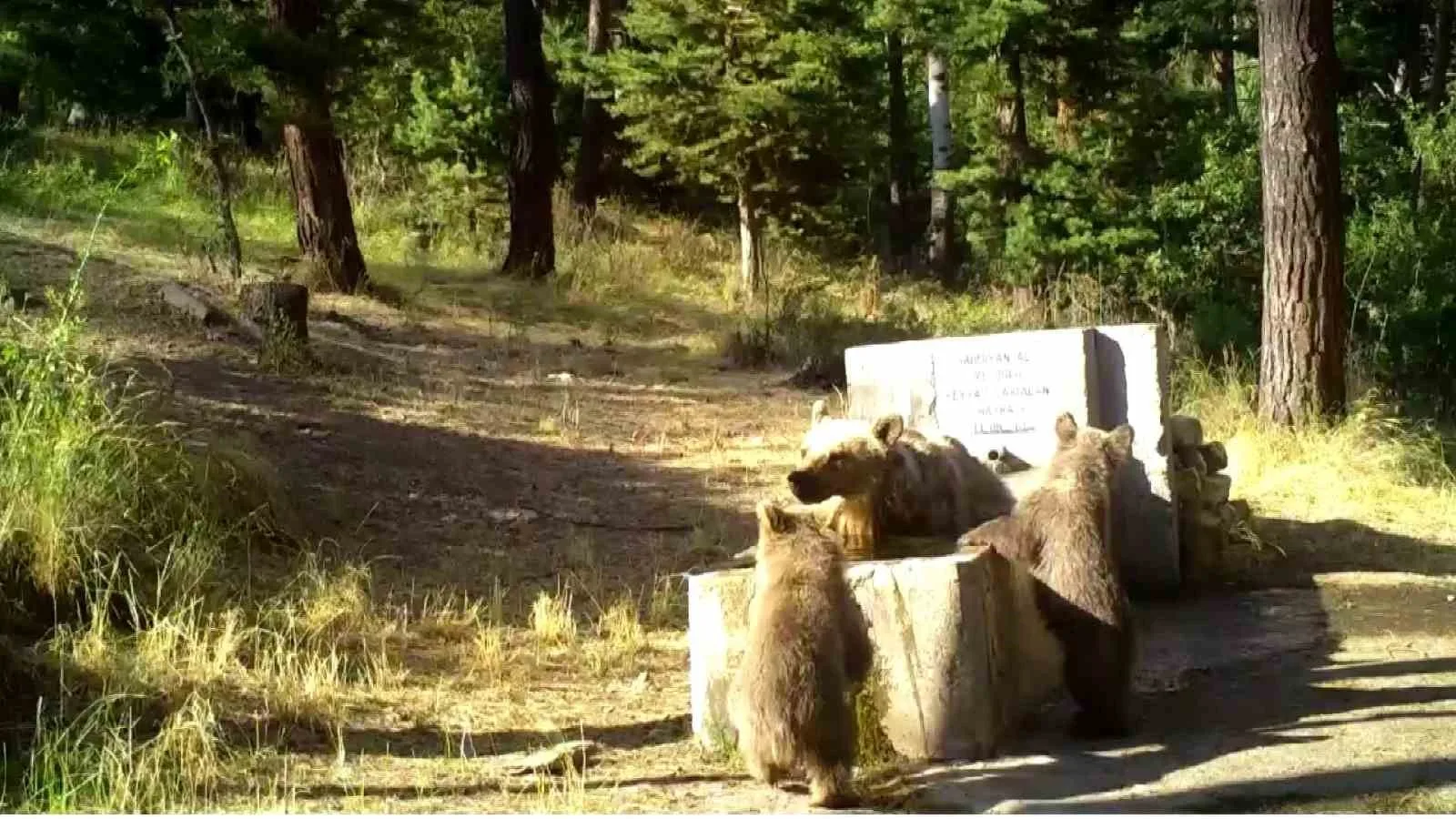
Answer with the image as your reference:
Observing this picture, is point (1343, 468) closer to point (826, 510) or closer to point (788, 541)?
point (826, 510)

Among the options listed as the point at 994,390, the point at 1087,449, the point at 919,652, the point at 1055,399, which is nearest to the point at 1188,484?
the point at 1055,399

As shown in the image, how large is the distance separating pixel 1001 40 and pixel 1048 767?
13532mm

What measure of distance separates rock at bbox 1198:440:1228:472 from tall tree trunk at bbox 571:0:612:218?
48.7 ft

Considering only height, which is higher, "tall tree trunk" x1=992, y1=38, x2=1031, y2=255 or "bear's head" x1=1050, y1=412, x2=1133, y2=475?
"tall tree trunk" x1=992, y1=38, x2=1031, y2=255

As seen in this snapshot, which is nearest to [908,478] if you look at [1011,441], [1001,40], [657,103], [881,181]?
[1011,441]

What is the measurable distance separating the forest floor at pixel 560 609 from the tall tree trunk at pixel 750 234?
→ 4864mm

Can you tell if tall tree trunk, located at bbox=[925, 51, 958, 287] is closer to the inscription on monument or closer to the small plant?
the inscription on monument

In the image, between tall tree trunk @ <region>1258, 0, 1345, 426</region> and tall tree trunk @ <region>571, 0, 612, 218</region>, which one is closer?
tall tree trunk @ <region>1258, 0, 1345, 426</region>

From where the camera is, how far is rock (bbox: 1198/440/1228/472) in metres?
9.40

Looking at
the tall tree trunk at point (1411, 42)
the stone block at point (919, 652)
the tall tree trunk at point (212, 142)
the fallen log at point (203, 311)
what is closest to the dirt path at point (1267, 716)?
the stone block at point (919, 652)

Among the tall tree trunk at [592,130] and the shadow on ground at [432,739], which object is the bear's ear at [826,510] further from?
the tall tree trunk at [592,130]

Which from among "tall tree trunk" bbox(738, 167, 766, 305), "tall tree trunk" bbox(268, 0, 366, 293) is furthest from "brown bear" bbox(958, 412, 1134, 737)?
"tall tree trunk" bbox(738, 167, 766, 305)

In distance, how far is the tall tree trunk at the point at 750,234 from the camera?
20.0 meters

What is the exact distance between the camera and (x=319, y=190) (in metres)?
15.6
